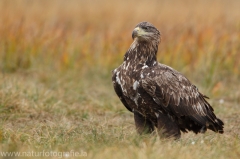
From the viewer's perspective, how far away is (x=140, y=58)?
5801 mm

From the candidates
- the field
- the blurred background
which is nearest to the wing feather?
the field

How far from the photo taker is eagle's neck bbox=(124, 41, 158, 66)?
228 inches

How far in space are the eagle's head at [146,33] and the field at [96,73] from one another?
993mm

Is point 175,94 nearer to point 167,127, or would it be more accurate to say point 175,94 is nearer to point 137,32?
point 167,127

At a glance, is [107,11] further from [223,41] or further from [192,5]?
[223,41]

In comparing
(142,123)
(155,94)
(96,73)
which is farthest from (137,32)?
(96,73)

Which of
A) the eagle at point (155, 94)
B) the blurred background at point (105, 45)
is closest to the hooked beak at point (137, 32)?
the eagle at point (155, 94)

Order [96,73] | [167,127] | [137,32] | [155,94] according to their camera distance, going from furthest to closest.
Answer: [96,73], [137,32], [167,127], [155,94]

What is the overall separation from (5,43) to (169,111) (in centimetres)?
465

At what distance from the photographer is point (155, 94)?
5.50m

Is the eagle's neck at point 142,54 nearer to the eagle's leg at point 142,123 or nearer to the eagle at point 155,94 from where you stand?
the eagle at point 155,94

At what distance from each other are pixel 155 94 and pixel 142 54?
54cm

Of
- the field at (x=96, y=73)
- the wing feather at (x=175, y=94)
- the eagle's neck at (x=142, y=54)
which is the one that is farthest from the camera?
the eagle's neck at (x=142, y=54)

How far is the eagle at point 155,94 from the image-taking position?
5.52m
